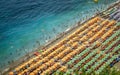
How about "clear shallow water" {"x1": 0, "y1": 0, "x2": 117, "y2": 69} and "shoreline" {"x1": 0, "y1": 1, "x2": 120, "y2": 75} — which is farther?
"clear shallow water" {"x1": 0, "y1": 0, "x2": 117, "y2": 69}

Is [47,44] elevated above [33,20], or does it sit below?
below

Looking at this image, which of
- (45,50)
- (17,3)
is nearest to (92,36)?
(45,50)

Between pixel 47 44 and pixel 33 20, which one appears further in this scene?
pixel 33 20

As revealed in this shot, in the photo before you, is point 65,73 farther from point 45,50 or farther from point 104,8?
point 104,8

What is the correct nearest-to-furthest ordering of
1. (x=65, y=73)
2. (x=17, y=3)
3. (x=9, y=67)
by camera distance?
(x=65, y=73), (x=9, y=67), (x=17, y=3)

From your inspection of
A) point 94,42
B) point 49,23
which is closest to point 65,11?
point 49,23

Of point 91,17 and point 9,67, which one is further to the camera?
point 91,17

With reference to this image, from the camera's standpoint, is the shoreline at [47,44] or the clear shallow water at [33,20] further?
the clear shallow water at [33,20]

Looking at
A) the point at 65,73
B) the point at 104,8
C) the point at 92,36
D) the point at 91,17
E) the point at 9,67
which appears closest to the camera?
the point at 65,73
